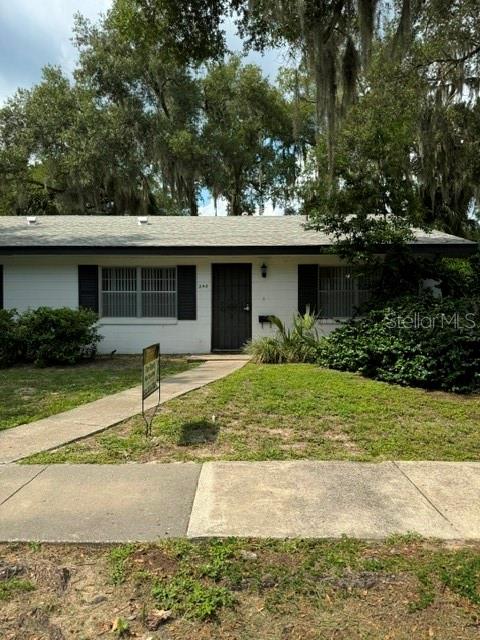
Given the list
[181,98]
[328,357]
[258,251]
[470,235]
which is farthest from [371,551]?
[181,98]

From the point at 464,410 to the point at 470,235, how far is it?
18194 millimetres

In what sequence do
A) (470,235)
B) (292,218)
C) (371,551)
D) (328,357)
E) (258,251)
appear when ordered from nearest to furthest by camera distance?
(371,551) < (328,357) < (258,251) < (292,218) < (470,235)

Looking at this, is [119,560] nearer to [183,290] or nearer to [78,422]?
[78,422]

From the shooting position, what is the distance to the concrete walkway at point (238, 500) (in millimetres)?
3258

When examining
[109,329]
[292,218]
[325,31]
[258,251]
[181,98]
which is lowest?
[109,329]

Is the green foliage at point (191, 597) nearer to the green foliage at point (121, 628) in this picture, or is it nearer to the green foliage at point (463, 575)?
the green foliage at point (121, 628)

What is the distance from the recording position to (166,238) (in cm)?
1262

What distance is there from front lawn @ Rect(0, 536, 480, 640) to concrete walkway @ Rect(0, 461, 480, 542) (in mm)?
171

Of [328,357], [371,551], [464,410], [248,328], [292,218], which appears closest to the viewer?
[371,551]

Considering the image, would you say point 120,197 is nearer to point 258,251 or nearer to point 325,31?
point 258,251

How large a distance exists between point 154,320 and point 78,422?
664 centimetres

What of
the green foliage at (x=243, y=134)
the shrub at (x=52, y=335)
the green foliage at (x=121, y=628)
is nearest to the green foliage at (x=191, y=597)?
the green foliage at (x=121, y=628)

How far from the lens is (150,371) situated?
5.44m

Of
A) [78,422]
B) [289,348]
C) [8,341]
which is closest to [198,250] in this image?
[289,348]
